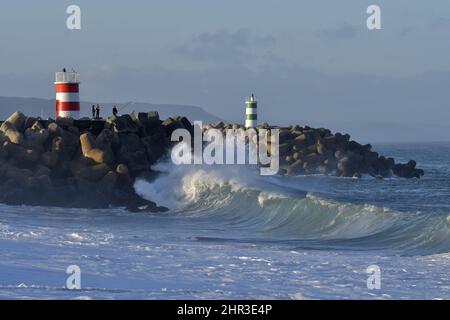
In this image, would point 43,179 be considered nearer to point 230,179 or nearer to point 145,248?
point 230,179

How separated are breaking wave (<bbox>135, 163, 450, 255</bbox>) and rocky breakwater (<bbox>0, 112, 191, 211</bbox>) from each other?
88cm

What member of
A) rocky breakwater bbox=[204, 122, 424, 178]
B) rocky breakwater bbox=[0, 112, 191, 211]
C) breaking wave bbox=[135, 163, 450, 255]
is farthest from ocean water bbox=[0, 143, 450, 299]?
rocky breakwater bbox=[204, 122, 424, 178]

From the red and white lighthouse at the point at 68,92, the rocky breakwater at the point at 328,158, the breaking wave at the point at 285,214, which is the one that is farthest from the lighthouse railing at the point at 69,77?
the rocky breakwater at the point at 328,158

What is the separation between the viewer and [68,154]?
22469 millimetres

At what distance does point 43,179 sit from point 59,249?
900cm

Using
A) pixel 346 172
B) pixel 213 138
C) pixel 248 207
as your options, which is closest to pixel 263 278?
pixel 248 207

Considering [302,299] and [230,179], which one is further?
[230,179]

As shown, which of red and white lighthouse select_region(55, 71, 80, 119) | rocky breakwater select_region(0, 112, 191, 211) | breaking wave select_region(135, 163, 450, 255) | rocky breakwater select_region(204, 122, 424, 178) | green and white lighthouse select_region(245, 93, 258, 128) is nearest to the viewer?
breaking wave select_region(135, 163, 450, 255)

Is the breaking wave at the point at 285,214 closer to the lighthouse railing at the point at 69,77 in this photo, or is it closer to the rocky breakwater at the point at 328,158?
the lighthouse railing at the point at 69,77

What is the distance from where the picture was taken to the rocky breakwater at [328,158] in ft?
121

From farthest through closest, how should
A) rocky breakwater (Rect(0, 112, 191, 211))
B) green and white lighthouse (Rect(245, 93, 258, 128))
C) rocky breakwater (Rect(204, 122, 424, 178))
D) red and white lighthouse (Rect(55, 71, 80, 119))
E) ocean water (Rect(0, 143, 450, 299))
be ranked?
green and white lighthouse (Rect(245, 93, 258, 128))
rocky breakwater (Rect(204, 122, 424, 178))
red and white lighthouse (Rect(55, 71, 80, 119))
rocky breakwater (Rect(0, 112, 191, 211))
ocean water (Rect(0, 143, 450, 299))

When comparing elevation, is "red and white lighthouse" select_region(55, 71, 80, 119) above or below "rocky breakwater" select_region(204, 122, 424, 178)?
above

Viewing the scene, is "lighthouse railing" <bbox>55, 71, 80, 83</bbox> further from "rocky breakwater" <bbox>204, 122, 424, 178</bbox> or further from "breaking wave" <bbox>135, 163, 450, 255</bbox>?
"rocky breakwater" <bbox>204, 122, 424, 178</bbox>

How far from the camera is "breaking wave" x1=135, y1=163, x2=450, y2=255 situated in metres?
14.9
